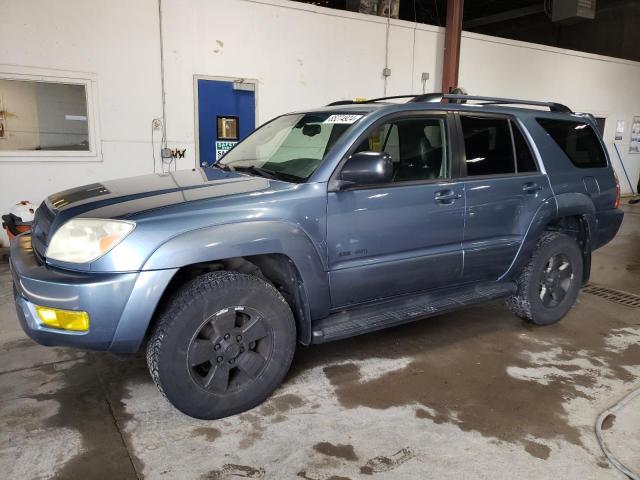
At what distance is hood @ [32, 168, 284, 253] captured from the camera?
238cm

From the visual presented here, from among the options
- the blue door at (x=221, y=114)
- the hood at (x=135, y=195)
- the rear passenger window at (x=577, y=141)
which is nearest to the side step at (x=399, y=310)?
the hood at (x=135, y=195)

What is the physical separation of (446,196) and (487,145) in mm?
599

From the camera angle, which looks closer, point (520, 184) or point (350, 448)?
point (350, 448)

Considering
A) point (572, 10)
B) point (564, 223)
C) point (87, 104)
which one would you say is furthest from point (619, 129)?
point (87, 104)

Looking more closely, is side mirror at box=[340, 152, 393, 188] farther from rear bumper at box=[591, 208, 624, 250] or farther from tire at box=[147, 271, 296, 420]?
rear bumper at box=[591, 208, 624, 250]

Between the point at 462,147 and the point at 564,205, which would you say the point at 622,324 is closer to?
the point at 564,205

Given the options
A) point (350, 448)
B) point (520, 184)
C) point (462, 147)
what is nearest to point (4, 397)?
point (350, 448)

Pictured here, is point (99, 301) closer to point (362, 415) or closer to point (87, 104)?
point (362, 415)

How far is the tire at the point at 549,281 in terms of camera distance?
12.3ft

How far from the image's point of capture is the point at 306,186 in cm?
264

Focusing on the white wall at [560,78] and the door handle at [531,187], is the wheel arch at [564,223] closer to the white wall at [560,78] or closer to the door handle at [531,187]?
the door handle at [531,187]

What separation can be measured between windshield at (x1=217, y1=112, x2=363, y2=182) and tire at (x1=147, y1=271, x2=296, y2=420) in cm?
70

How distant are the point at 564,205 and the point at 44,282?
3373 millimetres

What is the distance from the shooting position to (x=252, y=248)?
245 centimetres
